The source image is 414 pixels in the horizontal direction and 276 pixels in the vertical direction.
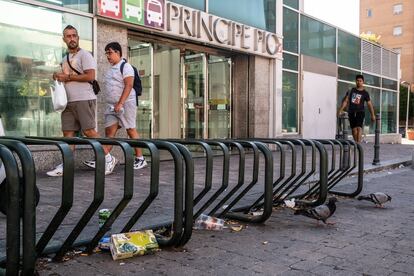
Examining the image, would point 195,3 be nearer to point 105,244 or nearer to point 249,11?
point 249,11

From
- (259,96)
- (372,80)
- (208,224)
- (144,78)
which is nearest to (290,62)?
(259,96)

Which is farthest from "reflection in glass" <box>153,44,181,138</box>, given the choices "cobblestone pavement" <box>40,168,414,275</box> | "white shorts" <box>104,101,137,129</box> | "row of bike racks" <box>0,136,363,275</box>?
"cobblestone pavement" <box>40,168,414,275</box>

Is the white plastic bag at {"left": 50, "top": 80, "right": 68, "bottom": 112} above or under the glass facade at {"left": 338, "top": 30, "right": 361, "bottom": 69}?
under

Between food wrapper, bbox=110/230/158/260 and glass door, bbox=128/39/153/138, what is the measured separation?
276 inches

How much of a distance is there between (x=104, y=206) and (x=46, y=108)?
3.35 meters

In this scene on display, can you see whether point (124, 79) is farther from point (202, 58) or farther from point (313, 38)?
point (313, 38)

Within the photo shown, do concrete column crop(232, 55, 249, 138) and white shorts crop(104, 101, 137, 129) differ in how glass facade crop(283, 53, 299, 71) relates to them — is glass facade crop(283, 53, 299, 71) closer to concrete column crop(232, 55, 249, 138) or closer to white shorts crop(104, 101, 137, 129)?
concrete column crop(232, 55, 249, 138)

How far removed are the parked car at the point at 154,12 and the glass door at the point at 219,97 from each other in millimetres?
2650

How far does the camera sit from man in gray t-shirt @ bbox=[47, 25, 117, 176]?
6.27 meters

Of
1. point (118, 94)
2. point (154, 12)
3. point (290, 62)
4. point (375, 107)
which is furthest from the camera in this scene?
point (375, 107)

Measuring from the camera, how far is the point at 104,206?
4613 mm

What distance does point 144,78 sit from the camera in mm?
10250

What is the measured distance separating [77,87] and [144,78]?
394 centimetres

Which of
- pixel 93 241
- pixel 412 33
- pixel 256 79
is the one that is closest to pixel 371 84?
pixel 256 79
